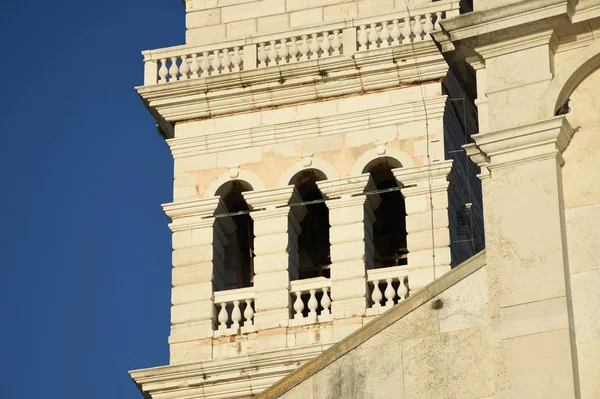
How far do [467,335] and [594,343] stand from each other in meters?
1.30

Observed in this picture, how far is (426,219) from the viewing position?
41656 mm

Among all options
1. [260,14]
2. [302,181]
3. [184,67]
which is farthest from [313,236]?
[260,14]

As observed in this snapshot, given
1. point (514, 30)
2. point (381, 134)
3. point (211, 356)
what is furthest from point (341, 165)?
point (514, 30)

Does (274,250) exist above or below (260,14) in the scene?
below

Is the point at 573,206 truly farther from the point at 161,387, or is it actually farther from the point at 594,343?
the point at 161,387

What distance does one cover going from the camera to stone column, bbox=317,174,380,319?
41.2m

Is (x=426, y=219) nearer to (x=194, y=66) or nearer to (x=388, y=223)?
(x=388, y=223)

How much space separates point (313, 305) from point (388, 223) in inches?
141

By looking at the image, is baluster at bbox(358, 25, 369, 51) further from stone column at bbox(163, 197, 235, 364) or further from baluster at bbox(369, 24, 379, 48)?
stone column at bbox(163, 197, 235, 364)

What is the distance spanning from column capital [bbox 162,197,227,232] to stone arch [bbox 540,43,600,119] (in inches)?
798

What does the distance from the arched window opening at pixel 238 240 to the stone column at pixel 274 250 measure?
1.61 feet

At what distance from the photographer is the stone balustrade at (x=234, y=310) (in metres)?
41.9

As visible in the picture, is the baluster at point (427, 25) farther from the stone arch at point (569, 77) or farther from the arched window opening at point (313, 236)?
the stone arch at point (569, 77)

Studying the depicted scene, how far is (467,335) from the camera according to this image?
74.8 feet
